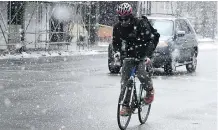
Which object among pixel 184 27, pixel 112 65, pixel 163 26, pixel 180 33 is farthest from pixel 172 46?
pixel 112 65

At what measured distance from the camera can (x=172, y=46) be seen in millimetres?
17453

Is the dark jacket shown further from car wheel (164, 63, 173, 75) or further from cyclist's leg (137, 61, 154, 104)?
car wheel (164, 63, 173, 75)

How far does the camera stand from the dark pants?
318 inches

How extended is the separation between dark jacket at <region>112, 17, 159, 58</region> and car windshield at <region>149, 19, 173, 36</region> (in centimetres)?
975

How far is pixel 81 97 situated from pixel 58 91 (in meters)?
1.15

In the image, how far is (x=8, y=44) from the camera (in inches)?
1058

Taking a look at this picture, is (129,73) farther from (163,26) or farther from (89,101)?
(163,26)

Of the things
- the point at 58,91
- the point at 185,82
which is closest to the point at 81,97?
the point at 58,91

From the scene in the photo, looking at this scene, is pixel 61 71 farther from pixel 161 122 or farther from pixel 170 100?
pixel 161 122

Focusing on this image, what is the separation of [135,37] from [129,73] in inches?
21.8

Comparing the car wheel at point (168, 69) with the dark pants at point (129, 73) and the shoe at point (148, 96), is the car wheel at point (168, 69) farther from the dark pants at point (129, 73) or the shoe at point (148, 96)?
the dark pants at point (129, 73)

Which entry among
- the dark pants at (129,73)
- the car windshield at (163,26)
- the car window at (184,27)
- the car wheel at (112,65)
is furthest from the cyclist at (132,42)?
the car window at (184,27)

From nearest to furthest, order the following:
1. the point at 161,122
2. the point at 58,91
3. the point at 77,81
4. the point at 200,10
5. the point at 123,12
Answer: the point at 123,12
the point at 161,122
the point at 58,91
the point at 77,81
the point at 200,10

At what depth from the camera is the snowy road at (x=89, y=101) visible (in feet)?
27.8
